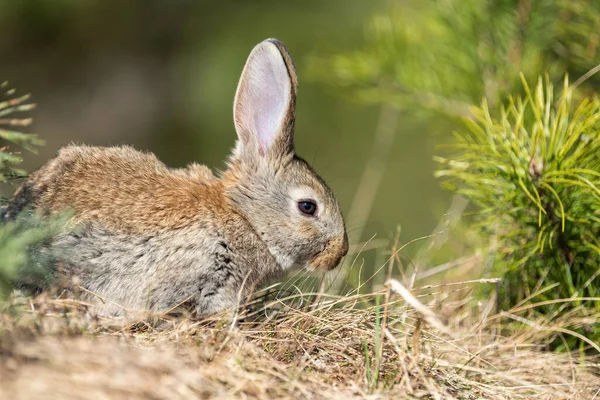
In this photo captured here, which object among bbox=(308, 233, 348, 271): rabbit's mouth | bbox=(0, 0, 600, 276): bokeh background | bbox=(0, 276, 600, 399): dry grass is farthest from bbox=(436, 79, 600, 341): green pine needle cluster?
bbox=(0, 0, 600, 276): bokeh background

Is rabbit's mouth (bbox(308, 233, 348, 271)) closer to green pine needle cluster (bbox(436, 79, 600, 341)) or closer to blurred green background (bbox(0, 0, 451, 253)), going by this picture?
green pine needle cluster (bbox(436, 79, 600, 341))

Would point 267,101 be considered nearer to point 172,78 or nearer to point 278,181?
point 278,181

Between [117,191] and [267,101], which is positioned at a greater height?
[267,101]

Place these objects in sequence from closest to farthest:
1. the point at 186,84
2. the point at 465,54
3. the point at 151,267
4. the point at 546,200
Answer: the point at 151,267 → the point at 546,200 → the point at 465,54 → the point at 186,84

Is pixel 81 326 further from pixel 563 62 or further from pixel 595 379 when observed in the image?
pixel 563 62

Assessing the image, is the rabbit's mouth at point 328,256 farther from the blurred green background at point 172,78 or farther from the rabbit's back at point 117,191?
the blurred green background at point 172,78

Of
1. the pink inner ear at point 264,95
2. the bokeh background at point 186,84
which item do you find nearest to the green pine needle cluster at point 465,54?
the pink inner ear at point 264,95

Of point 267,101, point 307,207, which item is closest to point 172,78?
point 267,101

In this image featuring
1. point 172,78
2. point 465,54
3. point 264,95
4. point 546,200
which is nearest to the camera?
point 546,200
